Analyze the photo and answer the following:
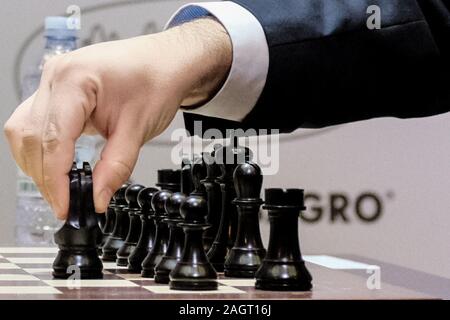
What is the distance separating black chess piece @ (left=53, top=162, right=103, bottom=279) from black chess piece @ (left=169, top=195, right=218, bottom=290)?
0.41 ft

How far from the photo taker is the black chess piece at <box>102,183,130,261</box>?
163cm

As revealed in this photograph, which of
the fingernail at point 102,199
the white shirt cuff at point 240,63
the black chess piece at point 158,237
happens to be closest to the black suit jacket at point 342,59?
the white shirt cuff at point 240,63

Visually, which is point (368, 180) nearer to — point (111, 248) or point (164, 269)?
point (111, 248)

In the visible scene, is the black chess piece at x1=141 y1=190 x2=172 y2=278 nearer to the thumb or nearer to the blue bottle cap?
the thumb

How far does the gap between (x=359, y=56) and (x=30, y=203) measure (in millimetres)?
Answer: 1740

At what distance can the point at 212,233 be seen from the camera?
1596 millimetres

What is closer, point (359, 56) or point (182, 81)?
point (182, 81)

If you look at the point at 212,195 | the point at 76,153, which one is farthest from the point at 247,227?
the point at 76,153

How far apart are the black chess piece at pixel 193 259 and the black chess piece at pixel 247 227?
12 cm

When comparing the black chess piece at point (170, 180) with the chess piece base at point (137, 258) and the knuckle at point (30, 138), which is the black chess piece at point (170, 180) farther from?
the knuckle at point (30, 138)

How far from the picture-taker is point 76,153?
2.85 m
